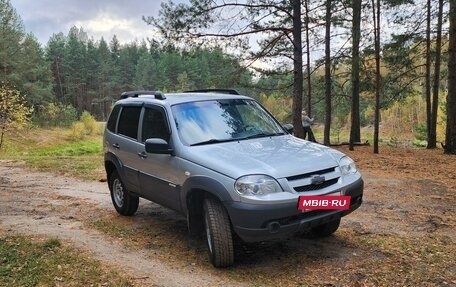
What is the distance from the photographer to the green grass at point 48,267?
4.03 m

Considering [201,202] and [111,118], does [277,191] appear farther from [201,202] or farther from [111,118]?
[111,118]

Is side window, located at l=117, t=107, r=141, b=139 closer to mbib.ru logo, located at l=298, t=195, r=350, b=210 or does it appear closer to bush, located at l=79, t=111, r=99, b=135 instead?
mbib.ru logo, located at l=298, t=195, r=350, b=210

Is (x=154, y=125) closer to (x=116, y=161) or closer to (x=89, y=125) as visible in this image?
(x=116, y=161)

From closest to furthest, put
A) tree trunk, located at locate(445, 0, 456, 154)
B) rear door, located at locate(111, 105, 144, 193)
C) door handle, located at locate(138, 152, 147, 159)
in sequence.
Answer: door handle, located at locate(138, 152, 147, 159) < rear door, located at locate(111, 105, 144, 193) < tree trunk, located at locate(445, 0, 456, 154)

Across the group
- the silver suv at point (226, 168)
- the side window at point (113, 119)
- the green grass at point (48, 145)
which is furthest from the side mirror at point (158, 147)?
the green grass at point (48, 145)

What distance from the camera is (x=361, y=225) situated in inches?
226

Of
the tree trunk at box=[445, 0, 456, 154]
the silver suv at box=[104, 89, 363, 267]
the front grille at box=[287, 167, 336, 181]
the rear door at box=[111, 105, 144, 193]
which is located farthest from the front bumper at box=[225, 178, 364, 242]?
the tree trunk at box=[445, 0, 456, 154]

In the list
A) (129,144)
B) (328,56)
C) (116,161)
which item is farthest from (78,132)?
(129,144)

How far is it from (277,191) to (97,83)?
75.7 metres

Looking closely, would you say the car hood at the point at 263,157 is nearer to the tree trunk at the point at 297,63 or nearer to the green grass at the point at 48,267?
the green grass at the point at 48,267

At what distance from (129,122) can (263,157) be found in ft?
8.88

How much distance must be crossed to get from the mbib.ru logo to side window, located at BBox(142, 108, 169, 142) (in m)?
1.99

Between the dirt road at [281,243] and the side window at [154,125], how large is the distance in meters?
1.43

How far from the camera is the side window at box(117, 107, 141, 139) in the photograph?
5953mm
